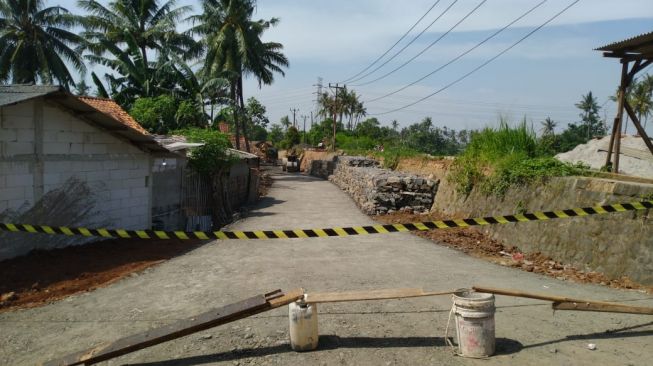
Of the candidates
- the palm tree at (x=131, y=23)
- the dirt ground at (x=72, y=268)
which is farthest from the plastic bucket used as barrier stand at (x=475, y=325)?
the palm tree at (x=131, y=23)

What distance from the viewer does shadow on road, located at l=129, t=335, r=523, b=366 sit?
5.00 meters

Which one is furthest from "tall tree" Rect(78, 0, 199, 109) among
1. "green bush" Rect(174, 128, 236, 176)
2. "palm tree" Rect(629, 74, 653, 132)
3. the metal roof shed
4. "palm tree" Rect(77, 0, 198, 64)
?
"palm tree" Rect(629, 74, 653, 132)

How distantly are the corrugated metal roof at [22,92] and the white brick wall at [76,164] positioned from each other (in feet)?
0.78

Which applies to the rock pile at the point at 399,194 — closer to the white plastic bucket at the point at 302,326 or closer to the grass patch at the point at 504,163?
the grass patch at the point at 504,163

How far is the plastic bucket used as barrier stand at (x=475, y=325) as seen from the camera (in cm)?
480

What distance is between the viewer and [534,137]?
12922 mm

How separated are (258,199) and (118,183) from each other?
39.4 ft

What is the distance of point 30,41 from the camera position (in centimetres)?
2997

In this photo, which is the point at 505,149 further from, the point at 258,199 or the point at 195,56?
the point at 195,56

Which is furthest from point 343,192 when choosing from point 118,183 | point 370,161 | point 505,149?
point 118,183

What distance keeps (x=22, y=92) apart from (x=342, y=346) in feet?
24.4

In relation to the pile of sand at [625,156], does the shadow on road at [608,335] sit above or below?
below

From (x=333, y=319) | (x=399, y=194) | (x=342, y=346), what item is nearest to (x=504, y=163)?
(x=399, y=194)

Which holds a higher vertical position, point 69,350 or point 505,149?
point 505,149
